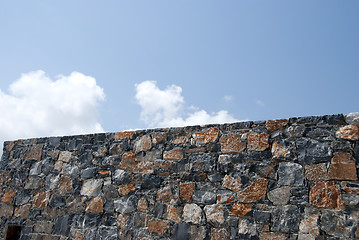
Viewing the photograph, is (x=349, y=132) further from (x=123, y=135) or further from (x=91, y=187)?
(x=91, y=187)

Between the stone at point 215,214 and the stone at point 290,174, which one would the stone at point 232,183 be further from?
the stone at point 290,174

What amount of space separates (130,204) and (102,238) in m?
0.60

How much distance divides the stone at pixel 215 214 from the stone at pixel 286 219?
1.90ft

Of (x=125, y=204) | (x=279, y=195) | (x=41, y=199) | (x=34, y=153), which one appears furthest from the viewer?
(x=34, y=153)

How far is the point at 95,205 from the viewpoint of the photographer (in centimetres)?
485

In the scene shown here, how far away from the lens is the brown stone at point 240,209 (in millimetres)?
3885

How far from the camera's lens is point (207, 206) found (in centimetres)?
410

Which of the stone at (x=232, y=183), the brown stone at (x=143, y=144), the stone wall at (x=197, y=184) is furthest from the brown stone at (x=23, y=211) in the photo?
the stone at (x=232, y=183)

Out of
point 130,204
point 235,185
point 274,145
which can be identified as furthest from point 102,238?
point 274,145

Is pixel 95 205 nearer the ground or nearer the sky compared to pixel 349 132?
nearer the ground

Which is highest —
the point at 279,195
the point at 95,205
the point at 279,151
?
the point at 279,151

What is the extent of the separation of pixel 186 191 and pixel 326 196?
156 centimetres

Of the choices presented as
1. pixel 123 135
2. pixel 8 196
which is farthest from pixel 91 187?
pixel 8 196

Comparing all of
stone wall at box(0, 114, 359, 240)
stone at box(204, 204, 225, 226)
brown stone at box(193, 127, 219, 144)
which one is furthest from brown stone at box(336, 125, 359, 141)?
stone at box(204, 204, 225, 226)
